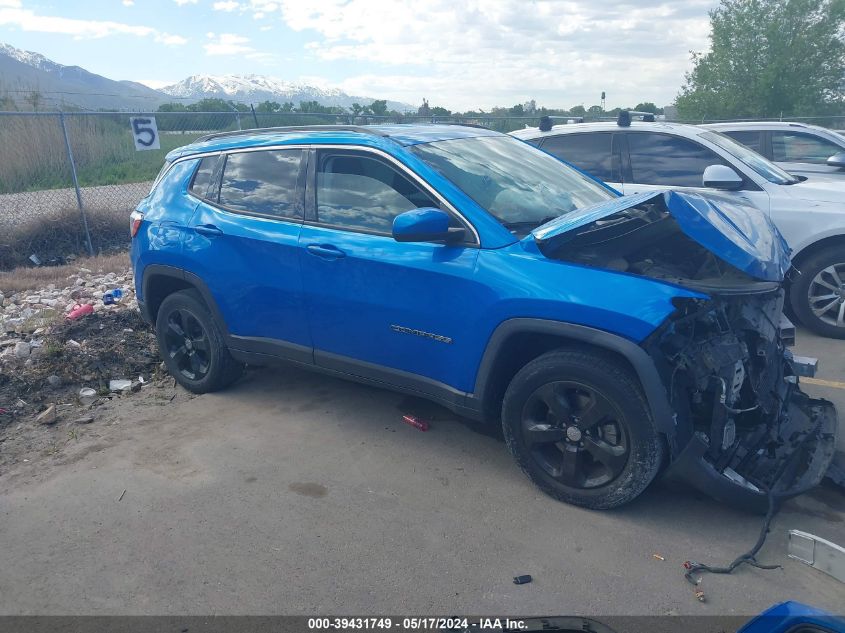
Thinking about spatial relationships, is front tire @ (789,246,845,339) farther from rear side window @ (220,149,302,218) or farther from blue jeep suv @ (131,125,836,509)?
rear side window @ (220,149,302,218)

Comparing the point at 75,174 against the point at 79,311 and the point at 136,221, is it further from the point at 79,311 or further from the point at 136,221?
the point at 136,221

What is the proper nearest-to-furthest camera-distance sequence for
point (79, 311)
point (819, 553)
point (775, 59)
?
point (819, 553), point (79, 311), point (775, 59)

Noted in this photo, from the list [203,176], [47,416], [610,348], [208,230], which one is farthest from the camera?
[203,176]

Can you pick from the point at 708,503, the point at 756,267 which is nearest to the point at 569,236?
the point at 756,267

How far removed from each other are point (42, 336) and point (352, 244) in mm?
3939

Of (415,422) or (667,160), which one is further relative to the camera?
(667,160)

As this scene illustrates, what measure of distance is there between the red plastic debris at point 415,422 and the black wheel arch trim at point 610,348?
104 centimetres

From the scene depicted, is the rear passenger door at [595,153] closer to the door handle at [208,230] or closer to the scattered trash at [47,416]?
the door handle at [208,230]

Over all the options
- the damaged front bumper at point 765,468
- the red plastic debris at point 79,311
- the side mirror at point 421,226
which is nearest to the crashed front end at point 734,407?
the damaged front bumper at point 765,468

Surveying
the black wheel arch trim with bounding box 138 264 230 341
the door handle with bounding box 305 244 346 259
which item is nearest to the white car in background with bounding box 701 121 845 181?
the door handle with bounding box 305 244 346 259

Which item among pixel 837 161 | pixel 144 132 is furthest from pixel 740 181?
pixel 144 132

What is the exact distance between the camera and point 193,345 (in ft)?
17.4

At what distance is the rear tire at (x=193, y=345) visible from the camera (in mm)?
5129

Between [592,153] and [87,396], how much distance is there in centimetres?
519
